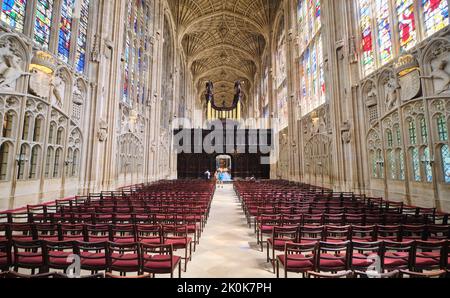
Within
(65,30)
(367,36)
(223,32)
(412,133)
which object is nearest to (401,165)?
(412,133)

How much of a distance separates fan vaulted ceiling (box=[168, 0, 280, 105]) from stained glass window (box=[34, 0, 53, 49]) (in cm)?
1964

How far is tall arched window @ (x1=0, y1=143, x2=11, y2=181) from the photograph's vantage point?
699 cm

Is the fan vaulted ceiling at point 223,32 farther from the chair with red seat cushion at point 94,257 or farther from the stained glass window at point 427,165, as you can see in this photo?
the chair with red seat cushion at point 94,257

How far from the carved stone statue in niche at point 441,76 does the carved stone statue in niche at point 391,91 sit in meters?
1.46

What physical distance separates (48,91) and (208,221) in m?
7.92

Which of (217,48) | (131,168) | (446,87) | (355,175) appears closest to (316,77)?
(355,175)

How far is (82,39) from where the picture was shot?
36.5 ft

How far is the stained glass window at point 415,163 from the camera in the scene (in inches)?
323

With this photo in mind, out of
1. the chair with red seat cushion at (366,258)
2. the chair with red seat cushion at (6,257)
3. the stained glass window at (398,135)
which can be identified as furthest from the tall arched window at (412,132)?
the chair with red seat cushion at (6,257)

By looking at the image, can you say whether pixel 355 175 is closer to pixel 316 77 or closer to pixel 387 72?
pixel 387 72

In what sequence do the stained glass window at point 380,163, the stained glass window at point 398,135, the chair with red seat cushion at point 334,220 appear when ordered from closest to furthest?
1. the chair with red seat cushion at point 334,220
2. the stained glass window at point 398,135
3. the stained glass window at point 380,163

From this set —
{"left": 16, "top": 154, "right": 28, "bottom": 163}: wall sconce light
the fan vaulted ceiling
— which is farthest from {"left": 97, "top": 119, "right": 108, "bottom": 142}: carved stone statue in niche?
the fan vaulted ceiling

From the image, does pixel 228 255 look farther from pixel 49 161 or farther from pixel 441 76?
pixel 441 76

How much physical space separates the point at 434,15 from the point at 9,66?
14.4 m
